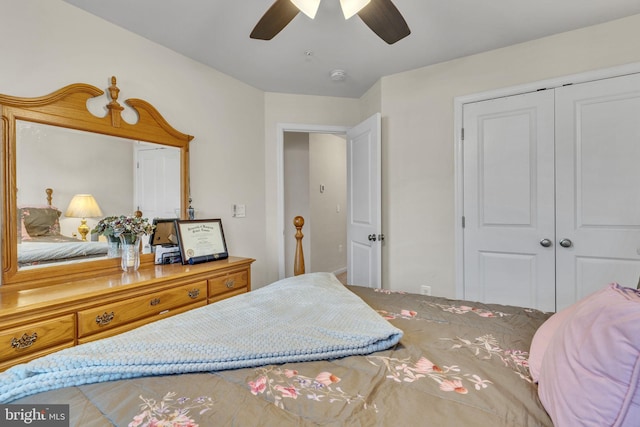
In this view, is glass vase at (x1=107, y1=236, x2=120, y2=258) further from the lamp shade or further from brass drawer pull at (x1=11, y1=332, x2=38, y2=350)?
brass drawer pull at (x1=11, y1=332, x2=38, y2=350)

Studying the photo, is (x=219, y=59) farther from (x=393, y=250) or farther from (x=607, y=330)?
(x=607, y=330)

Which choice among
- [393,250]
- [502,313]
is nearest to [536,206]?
[393,250]

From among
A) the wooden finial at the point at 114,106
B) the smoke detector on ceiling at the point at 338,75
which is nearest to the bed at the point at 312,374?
the wooden finial at the point at 114,106

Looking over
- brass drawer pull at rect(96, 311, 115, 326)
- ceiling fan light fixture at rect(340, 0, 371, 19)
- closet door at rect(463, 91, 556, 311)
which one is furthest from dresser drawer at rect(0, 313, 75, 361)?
closet door at rect(463, 91, 556, 311)

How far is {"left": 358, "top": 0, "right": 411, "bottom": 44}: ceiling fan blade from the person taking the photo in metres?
1.54

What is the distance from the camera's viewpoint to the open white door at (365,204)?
284 centimetres

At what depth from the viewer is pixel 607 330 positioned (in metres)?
0.62

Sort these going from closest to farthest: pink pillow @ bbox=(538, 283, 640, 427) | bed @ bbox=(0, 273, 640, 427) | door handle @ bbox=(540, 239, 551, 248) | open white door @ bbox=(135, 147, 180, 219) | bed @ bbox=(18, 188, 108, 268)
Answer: pink pillow @ bbox=(538, 283, 640, 427) → bed @ bbox=(0, 273, 640, 427) → bed @ bbox=(18, 188, 108, 268) → open white door @ bbox=(135, 147, 180, 219) → door handle @ bbox=(540, 239, 551, 248)

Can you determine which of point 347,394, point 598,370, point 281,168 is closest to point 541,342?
point 598,370

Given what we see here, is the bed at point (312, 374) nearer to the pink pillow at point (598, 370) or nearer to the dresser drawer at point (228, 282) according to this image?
the pink pillow at point (598, 370)

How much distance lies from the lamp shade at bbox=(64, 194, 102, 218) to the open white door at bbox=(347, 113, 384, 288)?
6.79 feet

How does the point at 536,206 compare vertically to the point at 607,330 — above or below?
above

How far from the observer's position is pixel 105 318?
1.57 m

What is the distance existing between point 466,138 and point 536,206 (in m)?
0.74
